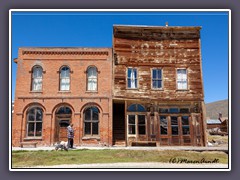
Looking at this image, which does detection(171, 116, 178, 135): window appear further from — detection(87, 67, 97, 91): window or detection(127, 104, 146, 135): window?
detection(87, 67, 97, 91): window

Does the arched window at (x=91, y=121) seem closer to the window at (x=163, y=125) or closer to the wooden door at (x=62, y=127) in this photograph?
the wooden door at (x=62, y=127)

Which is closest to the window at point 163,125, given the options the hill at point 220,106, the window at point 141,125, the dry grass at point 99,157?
the window at point 141,125

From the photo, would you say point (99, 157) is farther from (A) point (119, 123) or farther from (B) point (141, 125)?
(A) point (119, 123)

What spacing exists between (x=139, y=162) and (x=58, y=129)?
759 centimetres

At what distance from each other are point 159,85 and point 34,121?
838 centimetres

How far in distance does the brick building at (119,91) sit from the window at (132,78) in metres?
0.03

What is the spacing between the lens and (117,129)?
64.8 ft

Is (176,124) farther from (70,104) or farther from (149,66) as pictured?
(70,104)

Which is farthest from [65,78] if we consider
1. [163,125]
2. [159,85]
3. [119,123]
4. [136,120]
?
[163,125]

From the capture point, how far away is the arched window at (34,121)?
18.4 metres

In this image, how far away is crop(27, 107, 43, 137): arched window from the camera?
1836 centimetres
